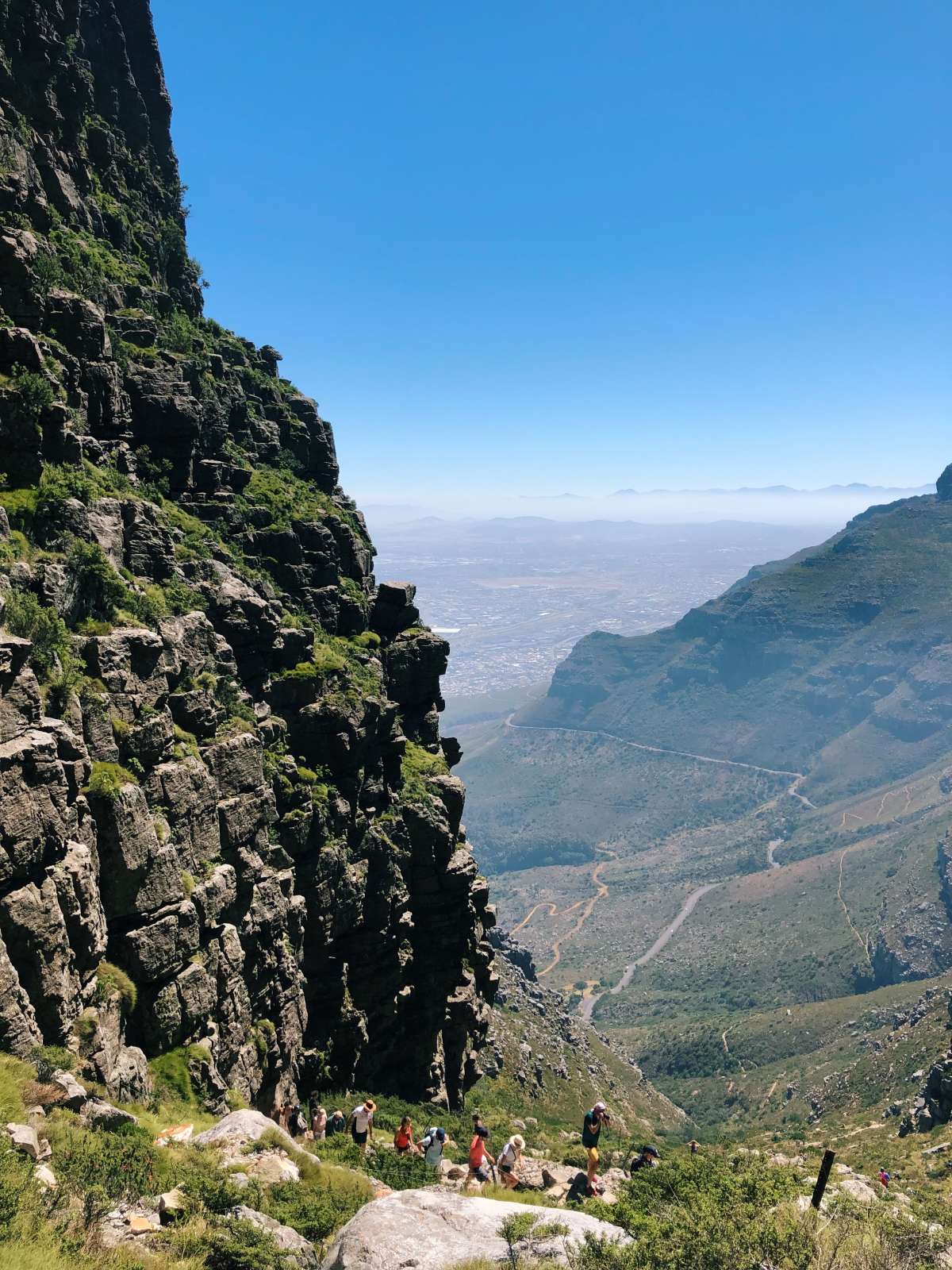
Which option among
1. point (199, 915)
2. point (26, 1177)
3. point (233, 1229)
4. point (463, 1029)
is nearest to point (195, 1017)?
point (199, 915)

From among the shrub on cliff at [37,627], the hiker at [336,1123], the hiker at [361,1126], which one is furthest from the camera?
the hiker at [336,1123]

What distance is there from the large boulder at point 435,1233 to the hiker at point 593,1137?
7.62 metres

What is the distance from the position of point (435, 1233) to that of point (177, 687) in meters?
21.1

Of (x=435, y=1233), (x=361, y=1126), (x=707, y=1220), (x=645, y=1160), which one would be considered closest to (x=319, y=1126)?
(x=361, y=1126)

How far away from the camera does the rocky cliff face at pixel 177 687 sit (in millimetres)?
23062

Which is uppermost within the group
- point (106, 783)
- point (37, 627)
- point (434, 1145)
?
point (37, 627)

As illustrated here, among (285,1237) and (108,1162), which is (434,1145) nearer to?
(285,1237)

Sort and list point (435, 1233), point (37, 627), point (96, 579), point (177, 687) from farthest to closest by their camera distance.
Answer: point (177, 687)
point (96, 579)
point (37, 627)
point (435, 1233)

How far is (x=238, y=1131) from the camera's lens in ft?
71.7

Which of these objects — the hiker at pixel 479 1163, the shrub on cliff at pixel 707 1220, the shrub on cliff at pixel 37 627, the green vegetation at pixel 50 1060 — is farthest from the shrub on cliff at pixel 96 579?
the shrub on cliff at pixel 707 1220

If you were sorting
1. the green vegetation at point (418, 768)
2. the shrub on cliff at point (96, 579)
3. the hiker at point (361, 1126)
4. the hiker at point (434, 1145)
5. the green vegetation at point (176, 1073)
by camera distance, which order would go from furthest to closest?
the green vegetation at point (418, 768) < the hiker at point (361, 1126) < the hiker at point (434, 1145) < the shrub on cliff at point (96, 579) < the green vegetation at point (176, 1073)

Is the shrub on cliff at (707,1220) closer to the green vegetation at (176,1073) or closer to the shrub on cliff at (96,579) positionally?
the green vegetation at (176,1073)

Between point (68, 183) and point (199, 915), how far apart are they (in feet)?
135

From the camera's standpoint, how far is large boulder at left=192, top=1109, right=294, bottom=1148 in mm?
21078
